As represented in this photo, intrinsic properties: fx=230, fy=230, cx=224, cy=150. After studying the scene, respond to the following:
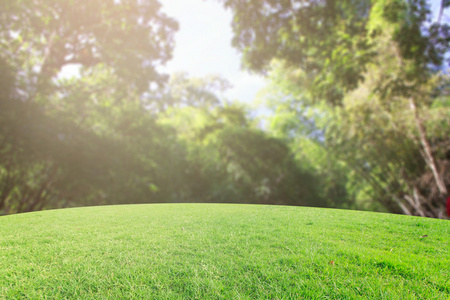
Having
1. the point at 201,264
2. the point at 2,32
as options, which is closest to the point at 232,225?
the point at 201,264

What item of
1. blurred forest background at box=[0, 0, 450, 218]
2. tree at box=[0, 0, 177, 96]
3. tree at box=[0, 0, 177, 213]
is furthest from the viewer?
tree at box=[0, 0, 177, 96]

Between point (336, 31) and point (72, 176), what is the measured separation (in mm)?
6166

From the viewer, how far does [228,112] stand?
10797 mm

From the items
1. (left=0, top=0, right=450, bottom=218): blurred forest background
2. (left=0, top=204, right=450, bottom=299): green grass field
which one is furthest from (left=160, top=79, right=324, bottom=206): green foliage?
(left=0, top=204, right=450, bottom=299): green grass field

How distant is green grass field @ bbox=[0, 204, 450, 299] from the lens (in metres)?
1.18

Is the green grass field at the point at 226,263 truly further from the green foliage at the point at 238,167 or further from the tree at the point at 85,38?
the green foliage at the point at 238,167

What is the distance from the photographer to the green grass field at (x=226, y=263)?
118cm

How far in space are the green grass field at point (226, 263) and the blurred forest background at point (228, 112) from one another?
2715mm

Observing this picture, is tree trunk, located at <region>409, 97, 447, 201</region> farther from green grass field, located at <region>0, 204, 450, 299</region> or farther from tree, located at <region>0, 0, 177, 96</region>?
tree, located at <region>0, 0, 177, 96</region>

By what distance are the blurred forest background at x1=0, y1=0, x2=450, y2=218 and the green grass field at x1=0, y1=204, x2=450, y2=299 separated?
272cm

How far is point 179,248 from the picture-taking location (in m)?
1.77

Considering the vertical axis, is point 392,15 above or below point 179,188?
above

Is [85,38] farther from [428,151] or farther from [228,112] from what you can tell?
[428,151]

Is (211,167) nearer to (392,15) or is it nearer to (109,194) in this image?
(109,194)
